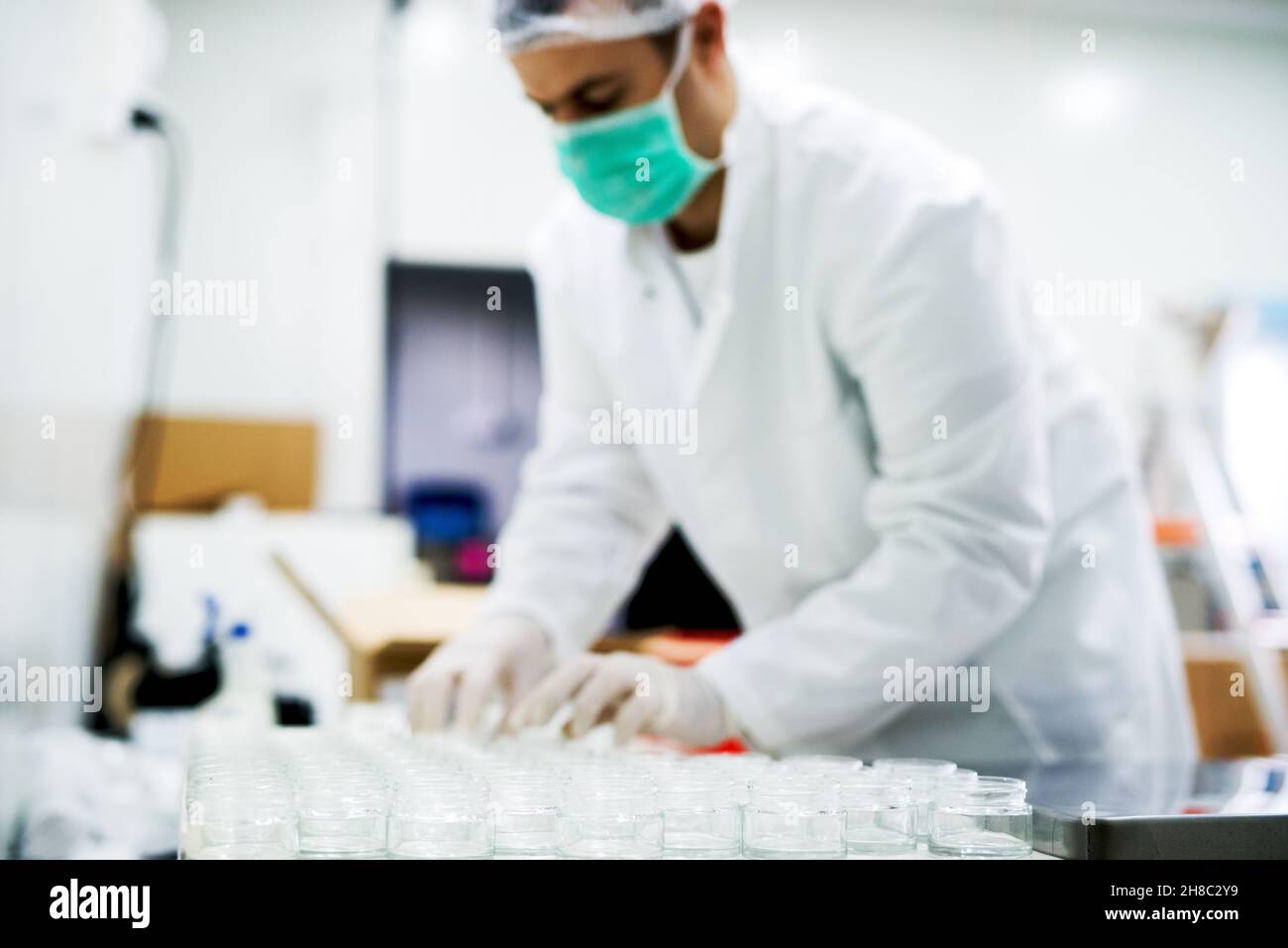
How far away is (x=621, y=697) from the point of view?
1.13 m

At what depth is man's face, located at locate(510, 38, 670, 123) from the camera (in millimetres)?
1178

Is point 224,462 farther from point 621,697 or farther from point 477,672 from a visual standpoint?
point 621,697

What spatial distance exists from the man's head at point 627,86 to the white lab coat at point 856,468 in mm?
51

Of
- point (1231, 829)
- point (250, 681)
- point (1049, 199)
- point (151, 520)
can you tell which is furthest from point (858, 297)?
point (1049, 199)

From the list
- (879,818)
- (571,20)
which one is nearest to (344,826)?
(879,818)

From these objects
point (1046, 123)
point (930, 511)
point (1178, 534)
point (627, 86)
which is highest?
point (1046, 123)

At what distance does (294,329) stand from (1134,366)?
3.02 metres

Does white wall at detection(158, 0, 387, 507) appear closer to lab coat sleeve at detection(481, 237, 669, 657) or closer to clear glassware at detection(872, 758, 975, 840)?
lab coat sleeve at detection(481, 237, 669, 657)

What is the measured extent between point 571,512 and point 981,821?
843mm

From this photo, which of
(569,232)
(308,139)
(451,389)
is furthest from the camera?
(308,139)

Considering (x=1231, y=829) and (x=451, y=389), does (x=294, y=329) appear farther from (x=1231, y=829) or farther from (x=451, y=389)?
(x=1231, y=829)

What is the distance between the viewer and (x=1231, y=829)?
693 mm

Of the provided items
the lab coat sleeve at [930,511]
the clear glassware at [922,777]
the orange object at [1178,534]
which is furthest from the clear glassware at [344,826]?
the orange object at [1178,534]

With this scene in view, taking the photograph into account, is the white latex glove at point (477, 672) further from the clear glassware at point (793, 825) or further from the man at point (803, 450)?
the clear glassware at point (793, 825)
